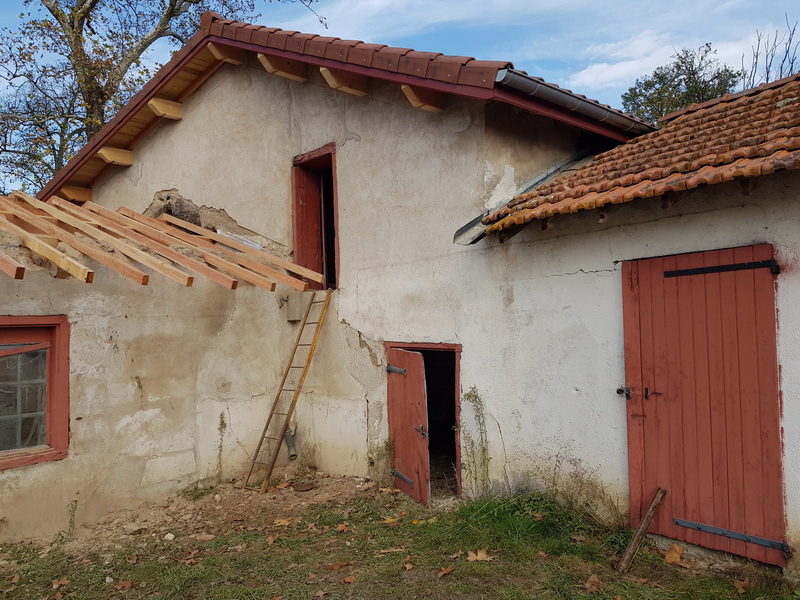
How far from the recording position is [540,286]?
19.4 feet

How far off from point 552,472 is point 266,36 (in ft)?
21.8

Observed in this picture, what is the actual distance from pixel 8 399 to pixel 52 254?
5.61ft

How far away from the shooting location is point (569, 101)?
642 cm

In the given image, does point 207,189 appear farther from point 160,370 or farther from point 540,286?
point 540,286

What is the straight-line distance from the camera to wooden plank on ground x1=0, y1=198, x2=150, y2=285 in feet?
18.7

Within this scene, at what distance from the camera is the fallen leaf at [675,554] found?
480 centimetres

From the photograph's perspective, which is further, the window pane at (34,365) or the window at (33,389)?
the window pane at (34,365)

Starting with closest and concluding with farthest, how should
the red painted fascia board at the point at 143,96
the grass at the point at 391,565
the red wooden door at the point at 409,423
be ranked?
1. the grass at the point at 391,565
2. the red wooden door at the point at 409,423
3. the red painted fascia board at the point at 143,96

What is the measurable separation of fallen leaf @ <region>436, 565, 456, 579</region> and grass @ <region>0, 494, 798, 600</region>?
0.03 metres

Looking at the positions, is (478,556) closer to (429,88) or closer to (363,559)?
(363,559)

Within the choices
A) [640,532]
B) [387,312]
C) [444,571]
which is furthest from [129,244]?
[640,532]

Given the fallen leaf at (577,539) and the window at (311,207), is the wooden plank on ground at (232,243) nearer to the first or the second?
the window at (311,207)

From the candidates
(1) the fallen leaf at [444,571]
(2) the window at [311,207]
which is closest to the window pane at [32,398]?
(2) the window at [311,207]

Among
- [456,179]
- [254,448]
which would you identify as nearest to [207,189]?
[254,448]
